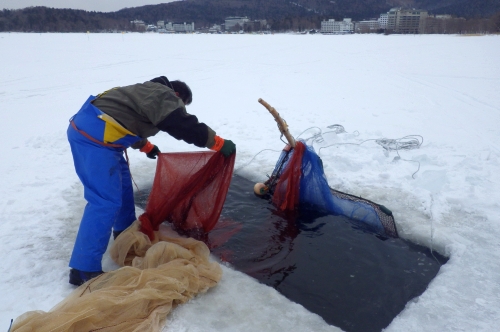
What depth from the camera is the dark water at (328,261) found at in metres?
2.64

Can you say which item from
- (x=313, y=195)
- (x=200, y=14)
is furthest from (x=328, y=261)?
(x=200, y=14)

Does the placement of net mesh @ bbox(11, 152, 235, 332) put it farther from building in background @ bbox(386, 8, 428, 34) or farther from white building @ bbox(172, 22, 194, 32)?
white building @ bbox(172, 22, 194, 32)

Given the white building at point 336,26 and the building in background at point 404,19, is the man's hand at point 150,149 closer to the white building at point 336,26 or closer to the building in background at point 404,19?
the building in background at point 404,19

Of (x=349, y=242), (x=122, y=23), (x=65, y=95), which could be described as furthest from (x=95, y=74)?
(x=122, y=23)

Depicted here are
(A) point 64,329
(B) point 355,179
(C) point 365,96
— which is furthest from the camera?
(C) point 365,96

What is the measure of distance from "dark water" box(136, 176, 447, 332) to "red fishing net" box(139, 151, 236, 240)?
33 centimetres

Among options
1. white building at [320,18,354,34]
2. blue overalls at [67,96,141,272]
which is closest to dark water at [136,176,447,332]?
blue overalls at [67,96,141,272]

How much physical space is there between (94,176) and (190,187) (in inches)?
34.8

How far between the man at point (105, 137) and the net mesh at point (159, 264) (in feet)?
0.95

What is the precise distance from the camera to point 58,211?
3.67m

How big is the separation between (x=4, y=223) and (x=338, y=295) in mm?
2960

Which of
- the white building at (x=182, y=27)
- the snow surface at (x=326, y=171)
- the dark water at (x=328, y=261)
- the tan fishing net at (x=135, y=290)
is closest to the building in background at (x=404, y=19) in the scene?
the white building at (x=182, y=27)

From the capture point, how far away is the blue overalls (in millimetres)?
2633

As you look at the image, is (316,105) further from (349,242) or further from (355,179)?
(349,242)
